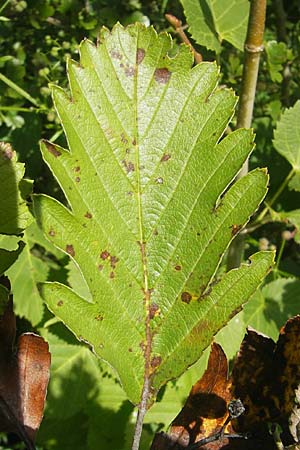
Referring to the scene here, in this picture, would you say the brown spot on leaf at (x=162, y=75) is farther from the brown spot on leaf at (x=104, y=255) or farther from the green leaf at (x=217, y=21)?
the green leaf at (x=217, y=21)

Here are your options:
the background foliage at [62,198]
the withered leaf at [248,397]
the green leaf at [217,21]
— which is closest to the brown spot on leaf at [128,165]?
the withered leaf at [248,397]

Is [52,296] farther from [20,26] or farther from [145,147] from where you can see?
[20,26]

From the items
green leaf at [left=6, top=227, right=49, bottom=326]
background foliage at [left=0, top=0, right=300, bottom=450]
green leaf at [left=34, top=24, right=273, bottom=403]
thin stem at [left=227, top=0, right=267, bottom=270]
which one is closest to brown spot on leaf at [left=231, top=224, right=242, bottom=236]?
green leaf at [left=34, top=24, right=273, bottom=403]

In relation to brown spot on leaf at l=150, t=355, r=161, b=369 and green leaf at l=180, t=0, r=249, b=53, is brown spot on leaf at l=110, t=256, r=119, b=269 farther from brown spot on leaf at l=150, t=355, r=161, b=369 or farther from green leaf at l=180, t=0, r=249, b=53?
green leaf at l=180, t=0, r=249, b=53

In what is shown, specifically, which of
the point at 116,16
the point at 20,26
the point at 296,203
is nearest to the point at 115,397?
the point at 296,203

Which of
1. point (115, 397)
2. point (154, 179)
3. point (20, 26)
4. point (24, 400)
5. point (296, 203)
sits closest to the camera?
point (24, 400)

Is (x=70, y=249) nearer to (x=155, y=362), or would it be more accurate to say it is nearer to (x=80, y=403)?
(x=155, y=362)
